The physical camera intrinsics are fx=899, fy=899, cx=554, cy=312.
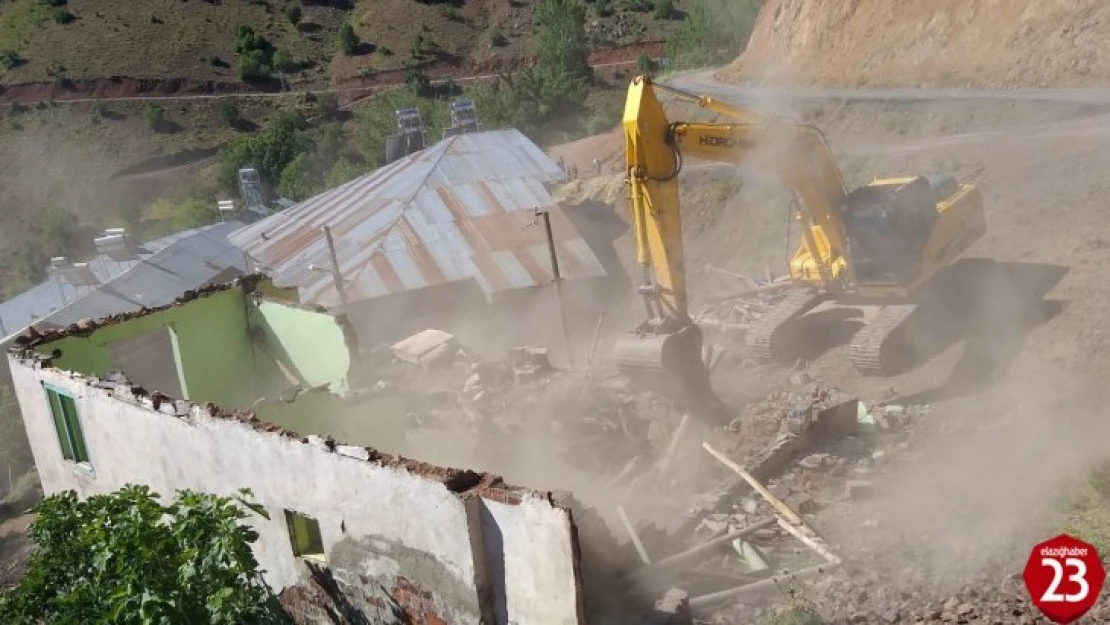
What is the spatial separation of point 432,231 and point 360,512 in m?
16.5

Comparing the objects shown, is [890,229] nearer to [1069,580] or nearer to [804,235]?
[804,235]

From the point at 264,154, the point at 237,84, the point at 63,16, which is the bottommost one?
the point at 264,154

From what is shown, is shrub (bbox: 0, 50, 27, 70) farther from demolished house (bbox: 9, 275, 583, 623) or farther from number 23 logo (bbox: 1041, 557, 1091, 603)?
number 23 logo (bbox: 1041, 557, 1091, 603)

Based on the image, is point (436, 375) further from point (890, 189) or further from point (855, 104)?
point (855, 104)

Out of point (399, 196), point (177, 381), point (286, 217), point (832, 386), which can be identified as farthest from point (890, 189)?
point (286, 217)

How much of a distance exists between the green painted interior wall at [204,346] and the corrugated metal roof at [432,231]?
7229mm

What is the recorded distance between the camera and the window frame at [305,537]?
8.36 m

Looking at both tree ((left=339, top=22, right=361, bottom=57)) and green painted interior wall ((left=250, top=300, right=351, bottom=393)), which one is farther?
tree ((left=339, top=22, right=361, bottom=57))

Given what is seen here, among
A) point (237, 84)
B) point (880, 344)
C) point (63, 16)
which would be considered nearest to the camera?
point (880, 344)

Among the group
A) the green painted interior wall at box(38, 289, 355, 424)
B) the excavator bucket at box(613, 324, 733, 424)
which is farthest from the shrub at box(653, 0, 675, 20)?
the green painted interior wall at box(38, 289, 355, 424)

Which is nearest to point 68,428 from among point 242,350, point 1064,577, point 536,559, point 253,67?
point 242,350

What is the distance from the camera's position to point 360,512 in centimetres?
761

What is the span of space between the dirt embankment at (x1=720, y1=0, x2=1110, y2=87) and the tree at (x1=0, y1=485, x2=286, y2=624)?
25.4m

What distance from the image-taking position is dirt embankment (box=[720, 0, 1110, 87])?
2511 cm
